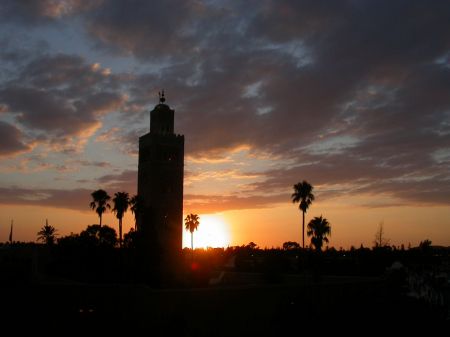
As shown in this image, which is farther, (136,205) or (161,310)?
(136,205)

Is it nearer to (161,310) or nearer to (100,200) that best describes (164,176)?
(100,200)

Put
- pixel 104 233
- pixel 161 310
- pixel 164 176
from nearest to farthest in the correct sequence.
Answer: pixel 161 310, pixel 104 233, pixel 164 176

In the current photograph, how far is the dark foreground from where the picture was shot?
25.7m

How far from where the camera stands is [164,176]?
198ft

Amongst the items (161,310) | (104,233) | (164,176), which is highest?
(164,176)

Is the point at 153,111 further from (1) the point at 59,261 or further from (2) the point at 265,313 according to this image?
(2) the point at 265,313

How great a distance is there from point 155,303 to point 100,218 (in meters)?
34.1

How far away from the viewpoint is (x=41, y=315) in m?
26.7

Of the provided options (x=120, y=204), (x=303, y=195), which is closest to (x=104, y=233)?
(x=120, y=204)

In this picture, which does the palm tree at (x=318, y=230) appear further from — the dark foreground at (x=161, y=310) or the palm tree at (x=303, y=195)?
the dark foreground at (x=161, y=310)

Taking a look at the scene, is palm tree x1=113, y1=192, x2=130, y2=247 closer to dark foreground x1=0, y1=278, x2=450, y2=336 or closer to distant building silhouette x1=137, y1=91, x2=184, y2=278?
distant building silhouette x1=137, y1=91, x2=184, y2=278

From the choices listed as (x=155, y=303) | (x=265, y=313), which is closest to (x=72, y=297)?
(x=155, y=303)

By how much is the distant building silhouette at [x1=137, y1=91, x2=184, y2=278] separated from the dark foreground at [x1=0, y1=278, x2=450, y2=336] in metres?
30.3

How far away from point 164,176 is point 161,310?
1398 inches
